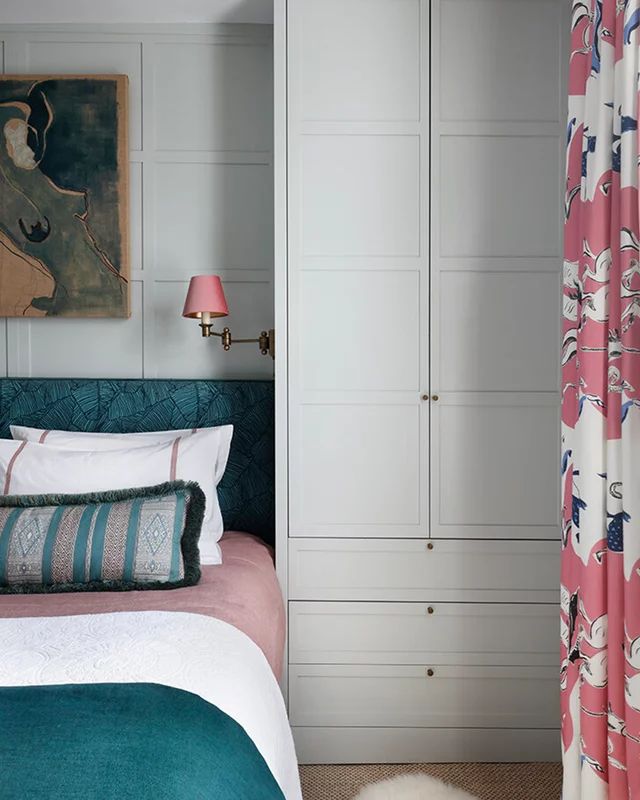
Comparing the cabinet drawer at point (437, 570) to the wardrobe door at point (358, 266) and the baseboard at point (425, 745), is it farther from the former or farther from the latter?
the baseboard at point (425, 745)

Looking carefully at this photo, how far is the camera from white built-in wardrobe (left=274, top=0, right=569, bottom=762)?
98.3 inches

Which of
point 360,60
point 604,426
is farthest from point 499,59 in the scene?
point 604,426

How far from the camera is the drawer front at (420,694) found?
8.29 feet

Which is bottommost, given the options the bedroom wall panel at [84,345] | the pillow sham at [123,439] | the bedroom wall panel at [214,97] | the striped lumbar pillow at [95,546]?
the striped lumbar pillow at [95,546]

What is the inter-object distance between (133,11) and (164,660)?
2.34 metres

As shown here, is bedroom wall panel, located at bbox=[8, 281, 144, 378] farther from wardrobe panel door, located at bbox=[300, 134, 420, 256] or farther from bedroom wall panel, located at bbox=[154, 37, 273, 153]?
wardrobe panel door, located at bbox=[300, 134, 420, 256]

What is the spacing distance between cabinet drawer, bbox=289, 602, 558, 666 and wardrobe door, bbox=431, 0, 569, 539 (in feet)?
0.87

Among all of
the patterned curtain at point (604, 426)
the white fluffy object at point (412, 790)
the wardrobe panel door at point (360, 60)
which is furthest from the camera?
the wardrobe panel door at point (360, 60)

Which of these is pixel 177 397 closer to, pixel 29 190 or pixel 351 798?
pixel 29 190

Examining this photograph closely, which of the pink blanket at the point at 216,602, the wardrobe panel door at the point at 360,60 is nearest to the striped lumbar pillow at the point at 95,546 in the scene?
the pink blanket at the point at 216,602

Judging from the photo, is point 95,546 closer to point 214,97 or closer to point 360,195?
point 360,195

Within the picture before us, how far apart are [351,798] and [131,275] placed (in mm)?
1949

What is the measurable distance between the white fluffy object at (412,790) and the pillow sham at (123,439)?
1.08 metres

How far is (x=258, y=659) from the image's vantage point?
1.78 meters
